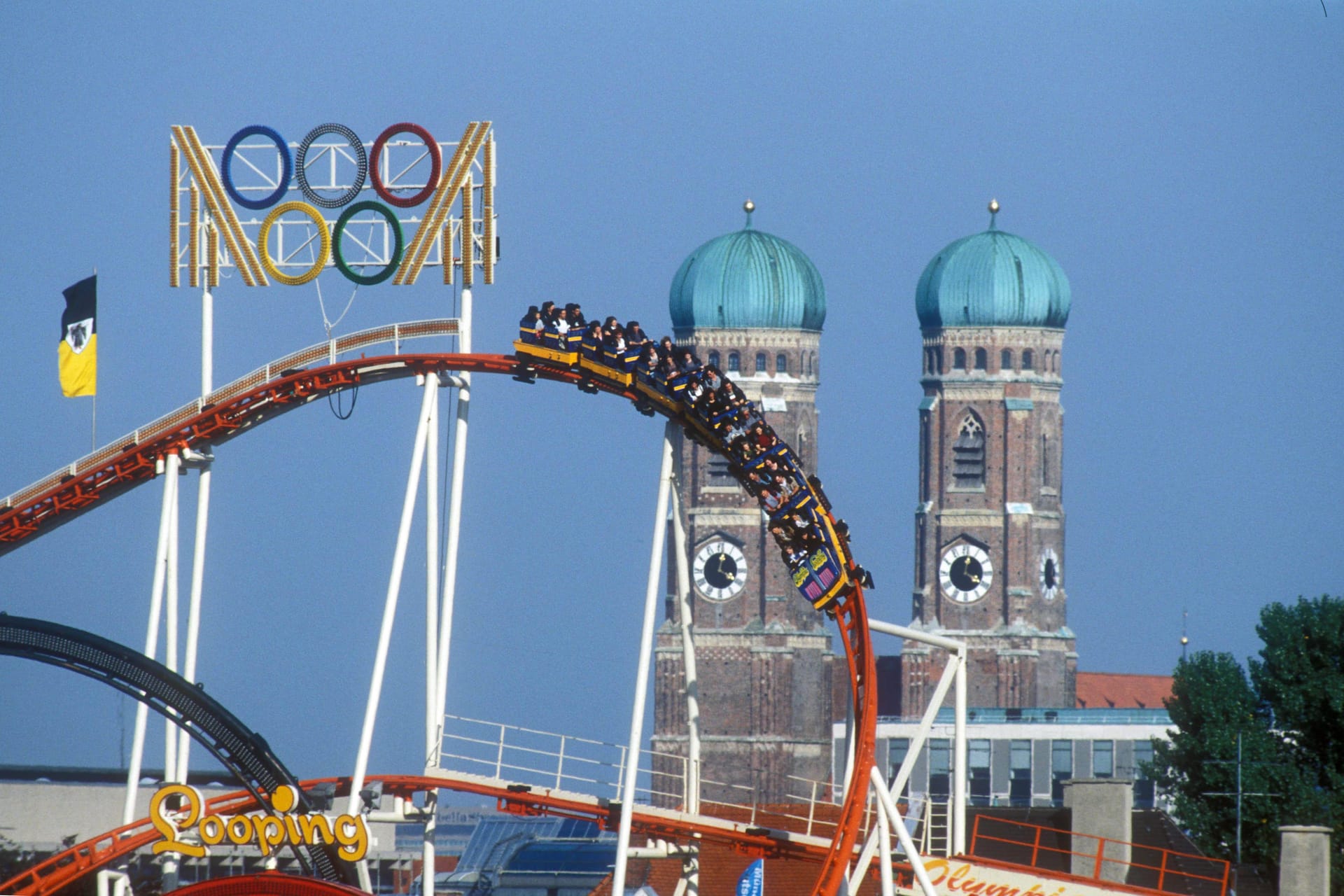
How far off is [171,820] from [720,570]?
82.7 metres

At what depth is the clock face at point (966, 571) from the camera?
13162cm

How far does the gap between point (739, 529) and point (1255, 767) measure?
4669 centimetres

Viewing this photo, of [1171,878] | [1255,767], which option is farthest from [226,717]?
[1255,767]

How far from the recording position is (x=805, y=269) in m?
135

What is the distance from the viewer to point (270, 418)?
55656mm

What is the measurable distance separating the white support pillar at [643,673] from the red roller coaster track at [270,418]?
67.4 inches

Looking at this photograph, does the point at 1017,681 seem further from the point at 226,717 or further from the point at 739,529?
the point at 226,717

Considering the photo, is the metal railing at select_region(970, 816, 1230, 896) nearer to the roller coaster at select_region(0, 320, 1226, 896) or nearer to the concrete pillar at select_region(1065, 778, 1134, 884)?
the concrete pillar at select_region(1065, 778, 1134, 884)

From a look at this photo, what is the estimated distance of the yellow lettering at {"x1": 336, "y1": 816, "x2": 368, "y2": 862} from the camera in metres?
48.2

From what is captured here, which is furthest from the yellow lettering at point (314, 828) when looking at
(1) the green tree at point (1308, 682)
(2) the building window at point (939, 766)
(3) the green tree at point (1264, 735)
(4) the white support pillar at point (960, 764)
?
(2) the building window at point (939, 766)

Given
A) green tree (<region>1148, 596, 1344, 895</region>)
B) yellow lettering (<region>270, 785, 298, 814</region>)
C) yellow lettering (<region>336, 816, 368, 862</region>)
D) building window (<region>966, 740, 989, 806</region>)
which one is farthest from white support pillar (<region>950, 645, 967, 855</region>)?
building window (<region>966, 740, 989, 806</region>)

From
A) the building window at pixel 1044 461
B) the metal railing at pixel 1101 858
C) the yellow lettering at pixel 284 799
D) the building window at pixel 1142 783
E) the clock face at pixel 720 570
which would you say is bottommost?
the metal railing at pixel 1101 858

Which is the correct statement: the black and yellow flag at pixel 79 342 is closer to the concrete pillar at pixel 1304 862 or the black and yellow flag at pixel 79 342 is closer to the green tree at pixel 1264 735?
the concrete pillar at pixel 1304 862

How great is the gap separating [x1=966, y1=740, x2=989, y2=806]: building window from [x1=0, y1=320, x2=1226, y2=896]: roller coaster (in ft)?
220
